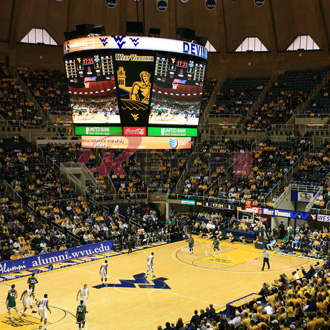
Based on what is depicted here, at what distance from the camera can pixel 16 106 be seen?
46719 mm

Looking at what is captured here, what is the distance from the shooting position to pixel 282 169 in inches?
1666

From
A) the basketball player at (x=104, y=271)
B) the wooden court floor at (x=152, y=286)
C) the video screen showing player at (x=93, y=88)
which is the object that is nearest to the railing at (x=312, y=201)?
the wooden court floor at (x=152, y=286)

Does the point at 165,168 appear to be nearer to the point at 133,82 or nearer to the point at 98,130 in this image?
the point at 98,130

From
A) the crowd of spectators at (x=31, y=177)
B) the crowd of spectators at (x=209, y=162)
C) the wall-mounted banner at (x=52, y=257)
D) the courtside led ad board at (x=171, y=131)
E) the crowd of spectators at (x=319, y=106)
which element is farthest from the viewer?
the crowd of spectators at (x=319, y=106)

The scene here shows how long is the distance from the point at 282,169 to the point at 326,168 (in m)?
3.80

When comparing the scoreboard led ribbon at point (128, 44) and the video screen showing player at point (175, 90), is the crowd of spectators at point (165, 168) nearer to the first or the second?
the video screen showing player at point (175, 90)

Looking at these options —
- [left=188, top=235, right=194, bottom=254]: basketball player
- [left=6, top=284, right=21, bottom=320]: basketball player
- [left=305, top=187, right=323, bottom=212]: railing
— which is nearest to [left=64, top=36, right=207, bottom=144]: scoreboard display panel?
[left=188, top=235, right=194, bottom=254]: basketball player

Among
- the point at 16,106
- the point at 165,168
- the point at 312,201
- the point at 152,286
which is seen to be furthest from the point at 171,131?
the point at 16,106

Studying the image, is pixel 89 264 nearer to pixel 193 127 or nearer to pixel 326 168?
pixel 193 127

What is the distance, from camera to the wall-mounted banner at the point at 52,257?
29250mm

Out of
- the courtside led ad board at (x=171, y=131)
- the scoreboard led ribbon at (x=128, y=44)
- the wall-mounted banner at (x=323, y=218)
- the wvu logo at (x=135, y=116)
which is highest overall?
the scoreboard led ribbon at (x=128, y=44)

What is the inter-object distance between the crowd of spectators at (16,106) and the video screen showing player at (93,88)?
19.0 metres

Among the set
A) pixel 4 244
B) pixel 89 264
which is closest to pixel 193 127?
pixel 89 264

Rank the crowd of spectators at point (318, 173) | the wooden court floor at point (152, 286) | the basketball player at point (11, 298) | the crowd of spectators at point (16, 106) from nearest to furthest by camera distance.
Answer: the basketball player at point (11, 298)
the wooden court floor at point (152, 286)
the crowd of spectators at point (318, 173)
the crowd of spectators at point (16, 106)
